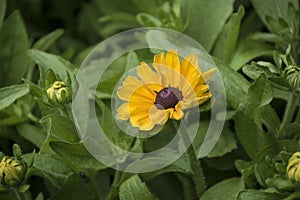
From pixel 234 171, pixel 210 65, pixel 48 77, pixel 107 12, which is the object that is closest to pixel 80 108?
pixel 48 77

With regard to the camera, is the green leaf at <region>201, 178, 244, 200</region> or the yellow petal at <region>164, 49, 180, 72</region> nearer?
the yellow petal at <region>164, 49, 180, 72</region>

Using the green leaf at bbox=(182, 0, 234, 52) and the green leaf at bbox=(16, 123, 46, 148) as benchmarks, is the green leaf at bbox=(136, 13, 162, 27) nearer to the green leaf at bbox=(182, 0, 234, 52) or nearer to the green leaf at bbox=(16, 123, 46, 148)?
the green leaf at bbox=(182, 0, 234, 52)

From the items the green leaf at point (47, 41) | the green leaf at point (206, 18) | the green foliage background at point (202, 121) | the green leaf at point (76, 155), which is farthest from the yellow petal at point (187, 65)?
the green leaf at point (47, 41)

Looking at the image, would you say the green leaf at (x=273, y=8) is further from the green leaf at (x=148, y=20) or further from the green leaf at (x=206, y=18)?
the green leaf at (x=148, y=20)

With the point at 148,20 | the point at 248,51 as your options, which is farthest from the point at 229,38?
the point at 148,20

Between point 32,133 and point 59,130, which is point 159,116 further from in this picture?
point 32,133

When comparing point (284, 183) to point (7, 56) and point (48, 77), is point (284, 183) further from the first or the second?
point (7, 56)

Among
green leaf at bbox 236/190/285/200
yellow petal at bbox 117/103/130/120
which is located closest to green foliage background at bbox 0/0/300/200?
green leaf at bbox 236/190/285/200
